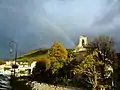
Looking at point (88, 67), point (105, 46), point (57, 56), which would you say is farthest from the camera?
point (57, 56)

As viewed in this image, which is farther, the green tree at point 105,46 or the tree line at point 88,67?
the green tree at point 105,46

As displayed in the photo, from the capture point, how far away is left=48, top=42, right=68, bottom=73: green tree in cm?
9300

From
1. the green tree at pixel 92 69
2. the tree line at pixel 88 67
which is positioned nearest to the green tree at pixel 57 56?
the tree line at pixel 88 67

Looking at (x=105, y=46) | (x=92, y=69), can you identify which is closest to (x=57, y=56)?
(x=105, y=46)

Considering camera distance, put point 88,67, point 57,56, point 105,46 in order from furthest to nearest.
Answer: point 57,56 < point 105,46 < point 88,67

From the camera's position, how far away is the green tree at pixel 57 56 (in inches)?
3661

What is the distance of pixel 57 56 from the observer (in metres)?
109

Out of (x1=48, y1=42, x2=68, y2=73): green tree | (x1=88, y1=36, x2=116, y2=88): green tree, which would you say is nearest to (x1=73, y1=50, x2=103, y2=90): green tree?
(x1=88, y1=36, x2=116, y2=88): green tree

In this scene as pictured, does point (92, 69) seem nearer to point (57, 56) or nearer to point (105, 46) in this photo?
point (105, 46)

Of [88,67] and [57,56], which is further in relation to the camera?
[57,56]

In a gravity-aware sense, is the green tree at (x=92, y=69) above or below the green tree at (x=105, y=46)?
below

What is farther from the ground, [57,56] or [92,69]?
[57,56]

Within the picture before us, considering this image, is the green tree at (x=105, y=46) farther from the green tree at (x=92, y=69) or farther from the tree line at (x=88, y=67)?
the green tree at (x=92, y=69)

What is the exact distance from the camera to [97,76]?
58000mm
